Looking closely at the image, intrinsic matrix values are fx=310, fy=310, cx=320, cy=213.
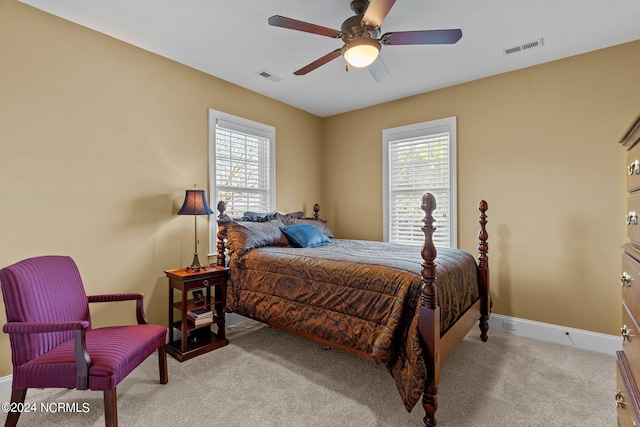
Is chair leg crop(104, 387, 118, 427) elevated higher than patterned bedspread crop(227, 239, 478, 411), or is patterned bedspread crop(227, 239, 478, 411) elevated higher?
patterned bedspread crop(227, 239, 478, 411)

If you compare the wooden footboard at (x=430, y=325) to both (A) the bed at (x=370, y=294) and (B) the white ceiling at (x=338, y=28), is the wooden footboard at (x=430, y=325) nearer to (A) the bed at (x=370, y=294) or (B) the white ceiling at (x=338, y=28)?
(A) the bed at (x=370, y=294)

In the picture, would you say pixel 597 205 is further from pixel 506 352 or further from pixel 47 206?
pixel 47 206

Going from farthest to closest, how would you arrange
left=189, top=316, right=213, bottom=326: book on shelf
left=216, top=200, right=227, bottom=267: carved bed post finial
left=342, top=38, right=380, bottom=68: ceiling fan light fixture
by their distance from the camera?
left=216, top=200, right=227, bottom=267: carved bed post finial
left=189, top=316, right=213, bottom=326: book on shelf
left=342, top=38, right=380, bottom=68: ceiling fan light fixture

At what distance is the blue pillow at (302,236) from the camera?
3.22 m

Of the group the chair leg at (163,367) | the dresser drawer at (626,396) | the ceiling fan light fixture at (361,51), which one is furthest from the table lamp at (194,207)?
the dresser drawer at (626,396)

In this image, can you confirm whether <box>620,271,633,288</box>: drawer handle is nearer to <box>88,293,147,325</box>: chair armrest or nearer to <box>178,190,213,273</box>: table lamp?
<box>88,293,147,325</box>: chair armrest

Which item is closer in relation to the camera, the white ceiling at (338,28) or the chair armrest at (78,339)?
the chair armrest at (78,339)

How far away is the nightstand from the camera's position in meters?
2.63

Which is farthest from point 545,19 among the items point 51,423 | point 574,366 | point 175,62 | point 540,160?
point 51,423

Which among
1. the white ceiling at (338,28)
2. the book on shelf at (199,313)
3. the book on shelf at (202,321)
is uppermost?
the white ceiling at (338,28)

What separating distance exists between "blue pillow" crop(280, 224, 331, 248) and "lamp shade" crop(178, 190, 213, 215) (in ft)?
2.73

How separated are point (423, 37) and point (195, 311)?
2866mm

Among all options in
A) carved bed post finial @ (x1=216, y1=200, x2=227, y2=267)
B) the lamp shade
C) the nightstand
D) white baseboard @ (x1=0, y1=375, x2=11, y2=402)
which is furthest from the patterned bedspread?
white baseboard @ (x1=0, y1=375, x2=11, y2=402)

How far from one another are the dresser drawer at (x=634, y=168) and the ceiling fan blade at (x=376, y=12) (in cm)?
134
